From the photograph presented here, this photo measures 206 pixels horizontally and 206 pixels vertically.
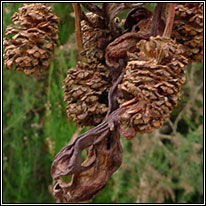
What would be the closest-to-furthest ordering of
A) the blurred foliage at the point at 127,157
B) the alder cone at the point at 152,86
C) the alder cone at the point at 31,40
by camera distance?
1. the alder cone at the point at 152,86
2. the alder cone at the point at 31,40
3. the blurred foliage at the point at 127,157

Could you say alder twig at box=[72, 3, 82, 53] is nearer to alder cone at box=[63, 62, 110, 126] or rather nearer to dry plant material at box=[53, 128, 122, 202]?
alder cone at box=[63, 62, 110, 126]

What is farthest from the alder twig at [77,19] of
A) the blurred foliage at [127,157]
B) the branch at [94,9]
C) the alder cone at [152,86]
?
the blurred foliage at [127,157]

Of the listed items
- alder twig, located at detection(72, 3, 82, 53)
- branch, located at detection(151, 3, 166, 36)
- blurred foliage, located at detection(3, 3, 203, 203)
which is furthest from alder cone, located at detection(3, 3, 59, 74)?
blurred foliage, located at detection(3, 3, 203, 203)

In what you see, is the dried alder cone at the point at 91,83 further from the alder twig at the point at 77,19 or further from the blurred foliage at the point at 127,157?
the blurred foliage at the point at 127,157

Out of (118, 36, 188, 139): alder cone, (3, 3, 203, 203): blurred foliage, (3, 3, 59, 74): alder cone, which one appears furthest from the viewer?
(3, 3, 203, 203): blurred foliage

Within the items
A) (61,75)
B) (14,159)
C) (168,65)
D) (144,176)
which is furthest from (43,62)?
(14,159)

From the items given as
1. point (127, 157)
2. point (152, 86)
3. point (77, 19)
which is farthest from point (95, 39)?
point (127, 157)

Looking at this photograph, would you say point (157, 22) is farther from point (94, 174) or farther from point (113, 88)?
point (94, 174)
